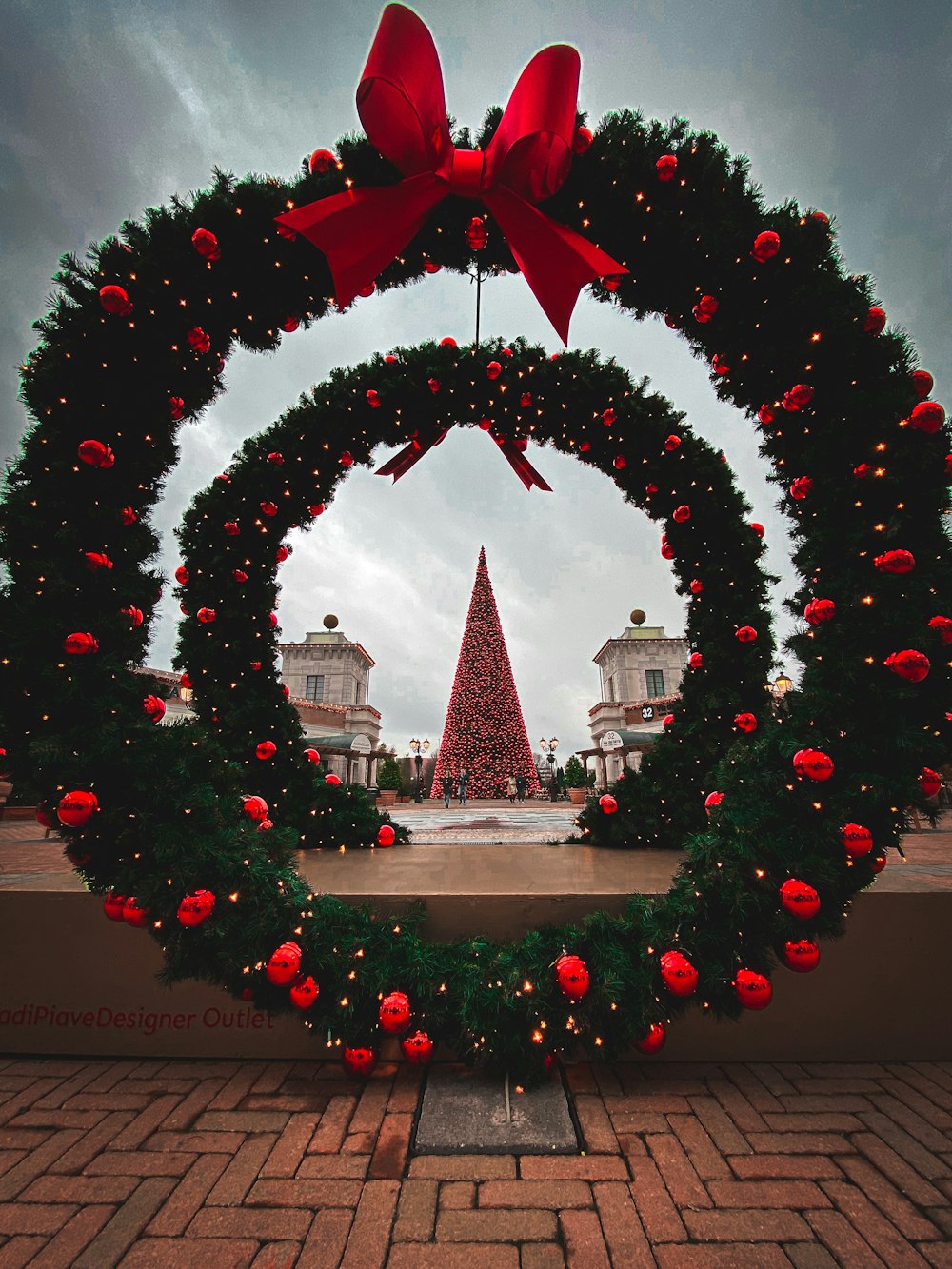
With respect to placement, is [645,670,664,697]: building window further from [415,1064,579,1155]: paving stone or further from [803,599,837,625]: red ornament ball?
[415,1064,579,1155]: paving stone

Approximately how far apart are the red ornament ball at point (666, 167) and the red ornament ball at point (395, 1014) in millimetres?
4020

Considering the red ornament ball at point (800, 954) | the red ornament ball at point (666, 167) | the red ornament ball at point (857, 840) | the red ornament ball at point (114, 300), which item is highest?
the red ornament ball at point (666, 167)

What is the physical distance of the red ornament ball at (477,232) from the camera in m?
2.78

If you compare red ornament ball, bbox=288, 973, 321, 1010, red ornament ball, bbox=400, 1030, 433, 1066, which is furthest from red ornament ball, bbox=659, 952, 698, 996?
red ornament ball, bbox=288, 973, 321, 1010

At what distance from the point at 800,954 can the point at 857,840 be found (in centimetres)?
51

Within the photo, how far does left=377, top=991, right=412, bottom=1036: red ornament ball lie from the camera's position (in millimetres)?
1959

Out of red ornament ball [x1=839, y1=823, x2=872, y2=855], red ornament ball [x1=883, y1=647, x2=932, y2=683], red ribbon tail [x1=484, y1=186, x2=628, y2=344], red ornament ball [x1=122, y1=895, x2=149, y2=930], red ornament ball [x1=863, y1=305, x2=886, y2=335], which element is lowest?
red ornament ball [x1=122, y1=895, x2=149, y2=930]

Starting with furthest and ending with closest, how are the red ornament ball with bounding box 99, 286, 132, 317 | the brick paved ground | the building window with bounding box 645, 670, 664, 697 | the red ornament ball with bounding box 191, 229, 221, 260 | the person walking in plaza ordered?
1. the building window with bounding box 645, 670, 664, 697
2. the person walking in plaza
3. the red ornament ball with bounding box 191, 229, 221, 260
4. the red ornament ball with bounding box 99, 286, 132, 317
5. the brick paved ground

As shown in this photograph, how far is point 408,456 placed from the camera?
4.23 m

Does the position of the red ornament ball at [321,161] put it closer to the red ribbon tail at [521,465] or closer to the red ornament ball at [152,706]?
the red ribbon tail at [521,465]

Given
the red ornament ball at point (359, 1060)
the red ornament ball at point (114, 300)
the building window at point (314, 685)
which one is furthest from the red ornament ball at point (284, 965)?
the building window at point (314, 685)

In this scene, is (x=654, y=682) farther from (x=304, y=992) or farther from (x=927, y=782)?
(x=304, y=992)

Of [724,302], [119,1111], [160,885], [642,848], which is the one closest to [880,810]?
[642,848]

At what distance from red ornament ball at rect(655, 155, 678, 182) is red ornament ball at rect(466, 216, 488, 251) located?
0.92 m
